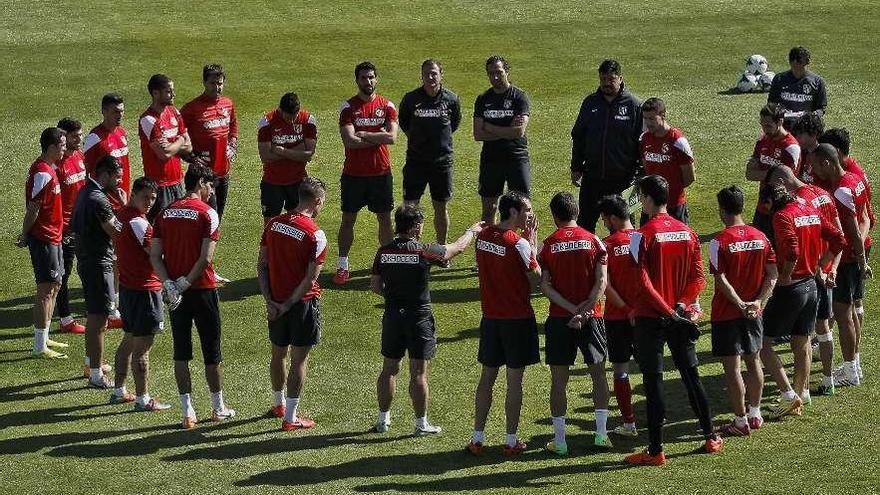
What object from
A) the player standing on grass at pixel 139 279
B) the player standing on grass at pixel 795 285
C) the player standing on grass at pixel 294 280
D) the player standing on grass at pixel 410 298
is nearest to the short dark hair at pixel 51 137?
the player standing on grass at pixel 139 279

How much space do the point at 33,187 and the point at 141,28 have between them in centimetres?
1732

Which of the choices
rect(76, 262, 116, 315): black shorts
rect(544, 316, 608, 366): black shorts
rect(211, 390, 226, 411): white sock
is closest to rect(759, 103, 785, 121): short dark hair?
rect(544, 316, 608, 366): black shorts

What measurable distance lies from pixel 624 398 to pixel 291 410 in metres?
3.10

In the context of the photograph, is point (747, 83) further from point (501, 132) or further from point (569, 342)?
point (569, 342)

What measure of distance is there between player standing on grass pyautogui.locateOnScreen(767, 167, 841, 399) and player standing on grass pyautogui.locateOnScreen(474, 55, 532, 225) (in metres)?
4.65

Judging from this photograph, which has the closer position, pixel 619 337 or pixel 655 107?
pixel 619 337

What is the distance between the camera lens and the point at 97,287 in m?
14.7

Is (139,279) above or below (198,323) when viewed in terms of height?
above

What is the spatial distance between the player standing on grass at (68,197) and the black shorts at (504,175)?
5018 millimetres

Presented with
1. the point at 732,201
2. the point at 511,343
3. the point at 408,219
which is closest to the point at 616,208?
the point at 732,201

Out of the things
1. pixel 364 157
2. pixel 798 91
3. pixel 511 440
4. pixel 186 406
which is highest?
pixel 798 91

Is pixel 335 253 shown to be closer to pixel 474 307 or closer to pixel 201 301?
pixel 474 307

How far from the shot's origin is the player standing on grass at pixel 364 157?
1820 centimetres

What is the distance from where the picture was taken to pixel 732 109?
25766 mm
